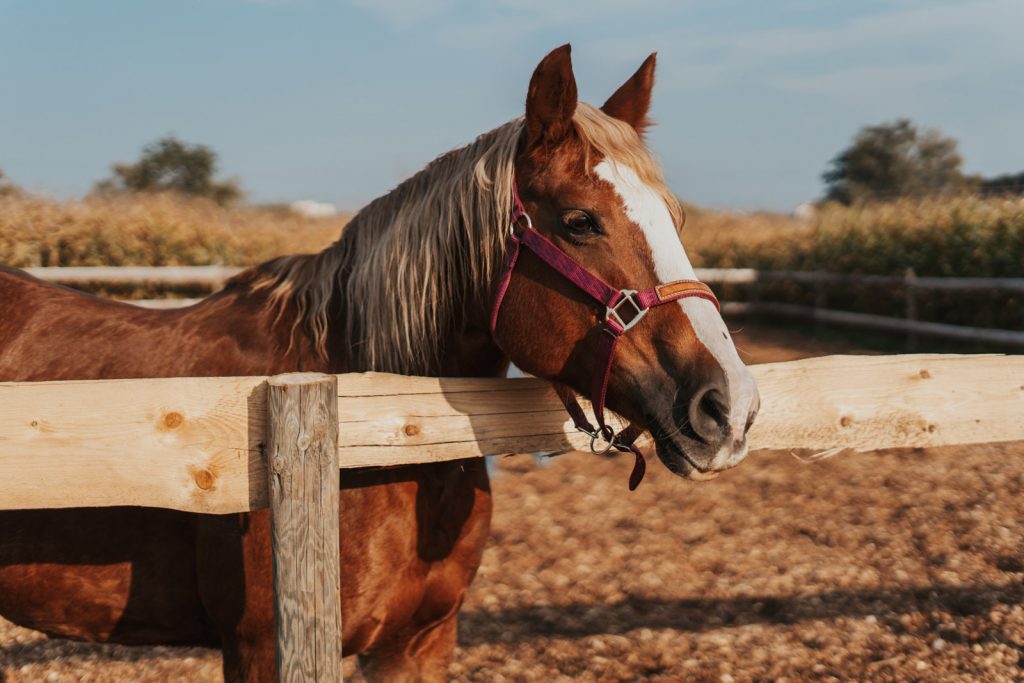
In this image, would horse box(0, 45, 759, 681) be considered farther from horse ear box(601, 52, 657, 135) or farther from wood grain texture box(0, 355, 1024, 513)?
wood grain texture box(0, 355, 1024, 513)

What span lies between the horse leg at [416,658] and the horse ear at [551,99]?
149 cm

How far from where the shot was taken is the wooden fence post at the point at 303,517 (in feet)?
5.38

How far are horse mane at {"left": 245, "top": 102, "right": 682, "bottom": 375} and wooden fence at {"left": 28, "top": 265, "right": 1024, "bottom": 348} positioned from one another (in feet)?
11.1

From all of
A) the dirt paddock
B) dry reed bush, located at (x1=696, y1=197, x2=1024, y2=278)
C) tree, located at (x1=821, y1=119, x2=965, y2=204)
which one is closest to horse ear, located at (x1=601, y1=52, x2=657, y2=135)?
the dirt paddock

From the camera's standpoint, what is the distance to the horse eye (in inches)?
77.7

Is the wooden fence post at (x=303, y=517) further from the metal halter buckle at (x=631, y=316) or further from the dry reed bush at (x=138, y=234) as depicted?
the dry reed bush at (x=138, y=234)

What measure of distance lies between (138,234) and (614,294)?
9.24m

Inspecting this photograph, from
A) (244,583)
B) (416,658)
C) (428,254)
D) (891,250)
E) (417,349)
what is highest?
(891,250)

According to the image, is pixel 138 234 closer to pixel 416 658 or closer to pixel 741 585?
pixel 741 585

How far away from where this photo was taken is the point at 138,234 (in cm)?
972

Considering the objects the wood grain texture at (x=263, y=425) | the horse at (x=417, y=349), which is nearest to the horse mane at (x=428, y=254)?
the horse at (x=417, y=349)

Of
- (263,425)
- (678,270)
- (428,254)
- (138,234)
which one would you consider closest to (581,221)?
(678,270)

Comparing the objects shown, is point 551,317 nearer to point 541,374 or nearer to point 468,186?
point 541,374

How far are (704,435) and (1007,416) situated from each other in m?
1.56
